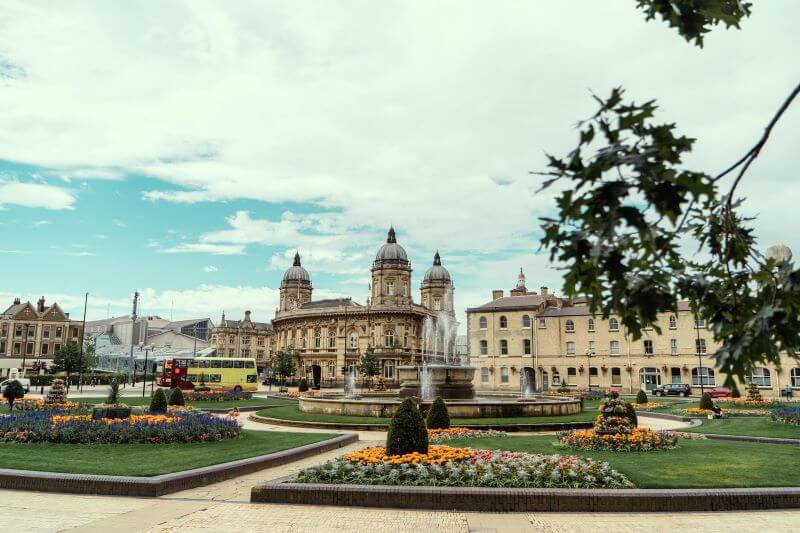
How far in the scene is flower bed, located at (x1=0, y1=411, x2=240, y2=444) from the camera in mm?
15688

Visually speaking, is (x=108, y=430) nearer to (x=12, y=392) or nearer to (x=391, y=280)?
(x=12, y=392)

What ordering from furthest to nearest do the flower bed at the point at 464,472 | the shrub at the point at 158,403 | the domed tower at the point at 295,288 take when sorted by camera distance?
the domed tower at the point at 295,288
the shrub at the point at 158,403
the flower bed at the point at 464,472

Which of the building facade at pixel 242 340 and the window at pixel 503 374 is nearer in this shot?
the window at pixel 503 374

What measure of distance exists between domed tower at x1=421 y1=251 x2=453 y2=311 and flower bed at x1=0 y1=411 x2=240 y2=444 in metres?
90.8

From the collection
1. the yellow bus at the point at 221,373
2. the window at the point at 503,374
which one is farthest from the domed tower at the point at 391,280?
the yellow bus at the point at 221,373

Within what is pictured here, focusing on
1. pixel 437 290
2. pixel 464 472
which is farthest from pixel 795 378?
pixel 437 290

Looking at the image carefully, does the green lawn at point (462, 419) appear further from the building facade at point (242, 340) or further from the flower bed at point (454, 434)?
the building facade at point (242, 340)

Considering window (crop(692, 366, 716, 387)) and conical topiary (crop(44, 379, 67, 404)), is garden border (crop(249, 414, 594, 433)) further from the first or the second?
window (crop(692, 366, 716, 387))

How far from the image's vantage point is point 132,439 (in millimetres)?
15797

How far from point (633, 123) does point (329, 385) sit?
86.2 m

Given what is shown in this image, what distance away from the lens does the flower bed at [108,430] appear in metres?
15.7

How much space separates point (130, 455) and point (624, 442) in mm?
12593

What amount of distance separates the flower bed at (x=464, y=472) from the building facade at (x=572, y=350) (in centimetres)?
4571

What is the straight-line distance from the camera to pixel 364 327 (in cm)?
9275
